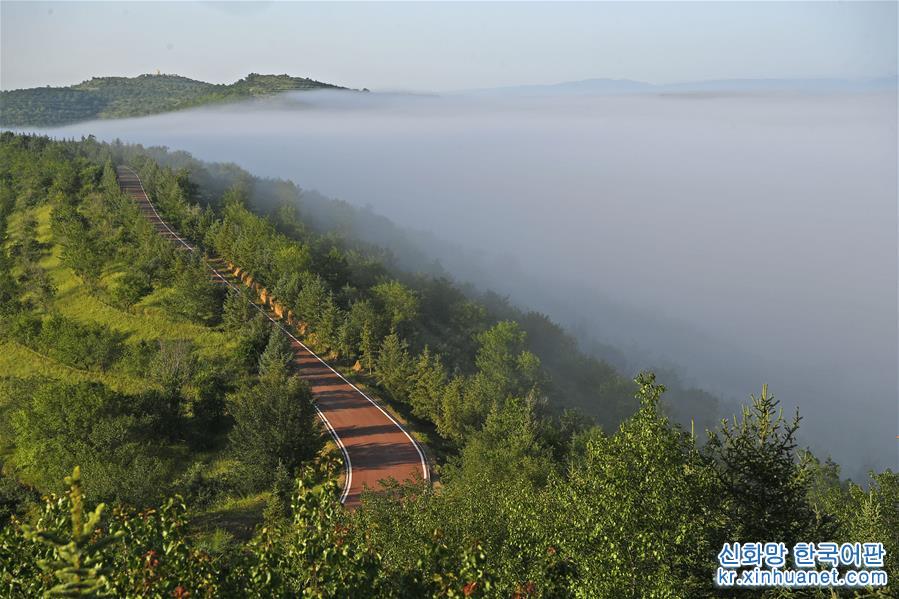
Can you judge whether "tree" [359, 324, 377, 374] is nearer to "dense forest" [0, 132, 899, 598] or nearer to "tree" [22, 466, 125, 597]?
"dense forest" [0, 132, 899, 598]

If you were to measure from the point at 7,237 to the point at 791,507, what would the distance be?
233 feet

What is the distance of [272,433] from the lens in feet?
87.0

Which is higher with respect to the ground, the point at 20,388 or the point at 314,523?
the point at 314,523

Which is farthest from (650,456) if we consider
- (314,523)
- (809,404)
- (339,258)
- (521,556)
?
(809,404)

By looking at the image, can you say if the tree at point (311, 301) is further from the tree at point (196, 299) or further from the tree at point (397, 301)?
the tree at point (196, 299)

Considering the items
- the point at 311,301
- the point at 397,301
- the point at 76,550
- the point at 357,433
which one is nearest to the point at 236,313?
the point at 311,301

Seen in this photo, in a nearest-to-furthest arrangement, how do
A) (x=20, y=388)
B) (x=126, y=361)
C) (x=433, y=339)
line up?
(x=20, y=388) < (x=126, y=361) < (x=433, y=339)

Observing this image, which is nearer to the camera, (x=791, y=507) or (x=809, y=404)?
(x=791, y=507)

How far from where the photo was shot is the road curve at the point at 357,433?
1049 inches

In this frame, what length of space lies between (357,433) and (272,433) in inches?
217

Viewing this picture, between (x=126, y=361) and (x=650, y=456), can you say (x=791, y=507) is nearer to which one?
(x=650, y=456)

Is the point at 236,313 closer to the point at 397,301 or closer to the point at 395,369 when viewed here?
the point at 397,301

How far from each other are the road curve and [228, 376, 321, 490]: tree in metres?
2.17

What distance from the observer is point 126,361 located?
1500 inches
